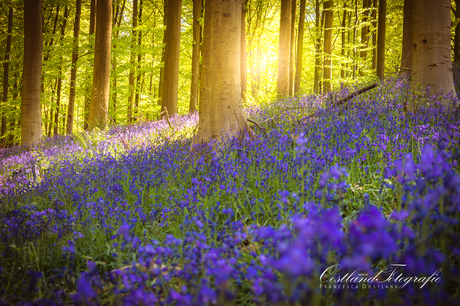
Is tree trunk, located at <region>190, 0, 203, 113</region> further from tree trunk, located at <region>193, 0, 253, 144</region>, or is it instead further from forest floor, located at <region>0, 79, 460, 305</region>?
tree trunk, located at <region>193, 0, 253, 144</region>

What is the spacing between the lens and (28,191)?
13.3 feet

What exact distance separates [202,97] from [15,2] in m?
14.9

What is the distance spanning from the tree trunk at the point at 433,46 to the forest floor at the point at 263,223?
1.87ft

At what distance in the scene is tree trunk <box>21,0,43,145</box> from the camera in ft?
28.1

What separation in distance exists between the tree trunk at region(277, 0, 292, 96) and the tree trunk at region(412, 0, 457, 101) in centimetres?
665

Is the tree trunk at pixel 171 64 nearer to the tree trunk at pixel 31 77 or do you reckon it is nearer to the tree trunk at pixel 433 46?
the tree trunk at pixel 31 77

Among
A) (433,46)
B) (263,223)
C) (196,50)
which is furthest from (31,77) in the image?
(433,46)

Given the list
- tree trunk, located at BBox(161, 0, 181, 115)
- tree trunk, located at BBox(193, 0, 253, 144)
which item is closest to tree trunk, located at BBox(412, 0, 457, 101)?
tree trunk, located at BBox(193, 0, 253, 144)

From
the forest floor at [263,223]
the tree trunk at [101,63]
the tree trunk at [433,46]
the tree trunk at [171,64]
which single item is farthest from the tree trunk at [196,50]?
the tree trunk at [433,46]

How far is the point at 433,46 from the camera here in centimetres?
446

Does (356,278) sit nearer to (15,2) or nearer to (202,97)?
(202,97)

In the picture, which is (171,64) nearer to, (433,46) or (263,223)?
(433,46)

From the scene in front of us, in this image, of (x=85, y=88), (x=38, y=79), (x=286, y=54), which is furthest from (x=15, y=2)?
(x=286, y=54)

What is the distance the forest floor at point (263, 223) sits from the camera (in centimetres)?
116
